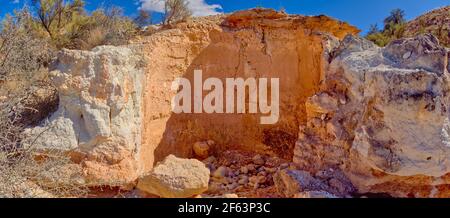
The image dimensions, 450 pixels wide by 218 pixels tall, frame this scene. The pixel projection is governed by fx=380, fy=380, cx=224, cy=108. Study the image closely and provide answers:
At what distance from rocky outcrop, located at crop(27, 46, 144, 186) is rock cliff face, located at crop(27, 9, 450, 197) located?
0.01 m

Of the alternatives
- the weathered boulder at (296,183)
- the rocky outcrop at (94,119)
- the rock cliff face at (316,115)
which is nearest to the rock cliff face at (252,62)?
the rock cliff face at (316,115)

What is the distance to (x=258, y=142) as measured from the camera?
252 inches

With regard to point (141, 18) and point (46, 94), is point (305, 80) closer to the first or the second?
point (141, 18)

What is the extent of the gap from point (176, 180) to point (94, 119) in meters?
1.16

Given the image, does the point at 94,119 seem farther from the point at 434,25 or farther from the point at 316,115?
the point at 434,25

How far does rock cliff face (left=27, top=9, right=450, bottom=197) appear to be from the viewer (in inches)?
134

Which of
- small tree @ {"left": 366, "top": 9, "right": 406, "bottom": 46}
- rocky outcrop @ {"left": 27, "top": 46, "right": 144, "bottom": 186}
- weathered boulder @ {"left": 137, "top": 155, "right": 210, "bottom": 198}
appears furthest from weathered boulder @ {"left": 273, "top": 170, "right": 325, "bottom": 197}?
small tree @ {"left": 366, "top": 9, "right": 406, "bottom": 46}

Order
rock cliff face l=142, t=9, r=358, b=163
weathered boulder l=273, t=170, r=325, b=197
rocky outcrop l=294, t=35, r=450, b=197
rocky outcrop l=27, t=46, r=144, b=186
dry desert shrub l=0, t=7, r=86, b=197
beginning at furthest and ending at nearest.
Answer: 1. rock cliff face l=142, t=9, r=358, b=163
2. rocky outcrop l=27, t=46, r=144, b=186
3. weathered boulder l=273, t=170, r=325, b=197
4. rocky outcrop l=294, t=35, r=450, b=197
5. dry desert shrub l=0, t=7, r=86, b=197

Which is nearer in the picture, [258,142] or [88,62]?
[88,62]

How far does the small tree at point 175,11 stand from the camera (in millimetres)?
6117

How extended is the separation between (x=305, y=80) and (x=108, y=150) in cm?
381

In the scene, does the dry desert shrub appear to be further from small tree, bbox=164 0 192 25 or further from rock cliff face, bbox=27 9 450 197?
small tree, bbox=164 0 192 25
